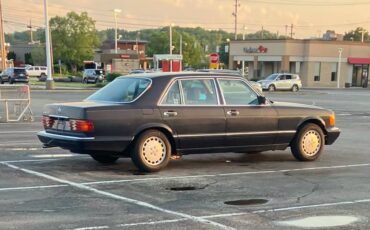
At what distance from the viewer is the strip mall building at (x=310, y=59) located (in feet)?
212

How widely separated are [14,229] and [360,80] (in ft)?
227

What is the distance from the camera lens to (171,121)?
8.80 m

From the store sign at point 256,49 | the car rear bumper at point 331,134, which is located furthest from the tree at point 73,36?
the car rear bumper at point 331,134

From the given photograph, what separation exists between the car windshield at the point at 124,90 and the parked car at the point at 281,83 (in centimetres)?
3906

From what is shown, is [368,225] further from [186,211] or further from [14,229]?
[14,229]

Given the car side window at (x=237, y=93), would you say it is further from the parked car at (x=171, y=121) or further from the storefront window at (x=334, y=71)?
the storefront window at (x=334, y=71)

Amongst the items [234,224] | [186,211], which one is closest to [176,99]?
[186,211]

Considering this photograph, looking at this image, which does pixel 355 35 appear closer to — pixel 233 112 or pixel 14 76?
pixel 14 76

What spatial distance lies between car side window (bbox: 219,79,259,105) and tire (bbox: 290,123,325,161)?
1.21 meters

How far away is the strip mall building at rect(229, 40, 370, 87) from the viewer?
64500 mm

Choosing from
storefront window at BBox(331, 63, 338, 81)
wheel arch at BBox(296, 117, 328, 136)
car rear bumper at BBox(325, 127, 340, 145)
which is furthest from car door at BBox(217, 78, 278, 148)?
storefront window at BBox(331, 63, 338, 81)

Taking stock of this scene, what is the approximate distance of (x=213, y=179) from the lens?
8.31 meters

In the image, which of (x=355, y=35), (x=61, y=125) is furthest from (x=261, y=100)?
(x=355, y=35)

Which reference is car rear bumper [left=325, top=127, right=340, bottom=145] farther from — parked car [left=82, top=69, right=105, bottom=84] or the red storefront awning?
the red storefront awning
